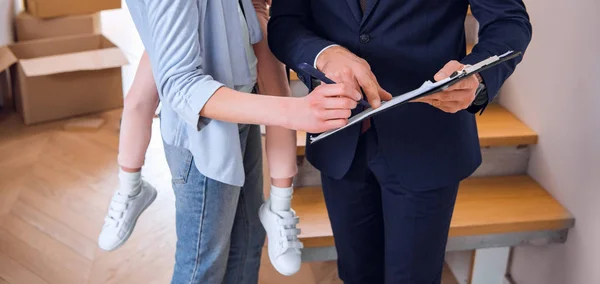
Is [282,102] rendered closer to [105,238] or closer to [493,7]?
[493,7]

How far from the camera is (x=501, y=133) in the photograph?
2.11 m

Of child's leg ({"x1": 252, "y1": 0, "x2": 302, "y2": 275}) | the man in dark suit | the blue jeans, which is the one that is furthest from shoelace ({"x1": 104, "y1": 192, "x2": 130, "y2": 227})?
the man in dark suit

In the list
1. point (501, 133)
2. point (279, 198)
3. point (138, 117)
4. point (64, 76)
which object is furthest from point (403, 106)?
point (64, 76)

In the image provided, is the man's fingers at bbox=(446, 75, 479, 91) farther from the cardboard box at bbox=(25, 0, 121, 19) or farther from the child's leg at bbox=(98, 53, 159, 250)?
the cardboard box at bbox=(25, 0, 121, 19)

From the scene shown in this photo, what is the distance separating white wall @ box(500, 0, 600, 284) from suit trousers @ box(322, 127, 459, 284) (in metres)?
0.58

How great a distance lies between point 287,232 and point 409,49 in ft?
1.43

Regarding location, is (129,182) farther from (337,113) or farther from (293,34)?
(337,113)

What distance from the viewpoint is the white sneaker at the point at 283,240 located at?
140 centimetres

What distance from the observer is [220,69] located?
1.19 m

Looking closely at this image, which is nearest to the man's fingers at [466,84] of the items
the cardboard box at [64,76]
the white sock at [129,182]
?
the white sock at [129,182]

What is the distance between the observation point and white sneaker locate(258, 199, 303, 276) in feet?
4.58

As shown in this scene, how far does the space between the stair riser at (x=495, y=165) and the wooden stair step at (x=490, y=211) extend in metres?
0.03

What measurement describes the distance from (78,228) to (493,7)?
1.82 m

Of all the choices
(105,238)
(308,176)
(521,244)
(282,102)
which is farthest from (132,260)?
(282,102)
